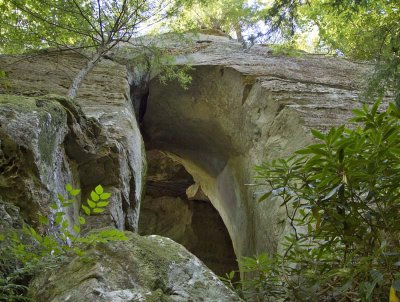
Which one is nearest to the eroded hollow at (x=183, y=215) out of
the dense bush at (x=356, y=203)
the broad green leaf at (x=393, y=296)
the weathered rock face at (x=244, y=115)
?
the weathered rock face at (x=244, y=115)

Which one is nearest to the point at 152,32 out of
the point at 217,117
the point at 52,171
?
the point at 217,117

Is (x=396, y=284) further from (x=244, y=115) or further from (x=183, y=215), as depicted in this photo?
(x=183, y=215)

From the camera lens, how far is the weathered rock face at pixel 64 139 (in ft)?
8.65

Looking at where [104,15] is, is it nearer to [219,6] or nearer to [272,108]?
[272,108]

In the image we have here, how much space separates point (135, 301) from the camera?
66.7 inches

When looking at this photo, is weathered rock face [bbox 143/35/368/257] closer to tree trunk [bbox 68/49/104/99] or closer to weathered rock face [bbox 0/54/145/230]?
weathered rock face [bbox 0/54/145/230]

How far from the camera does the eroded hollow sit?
11.9 m

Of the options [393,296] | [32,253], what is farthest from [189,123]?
[393,296]

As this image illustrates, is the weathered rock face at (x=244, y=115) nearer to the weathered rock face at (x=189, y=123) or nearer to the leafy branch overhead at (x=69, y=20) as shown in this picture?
the weathered rock face at (x=189, y=123)

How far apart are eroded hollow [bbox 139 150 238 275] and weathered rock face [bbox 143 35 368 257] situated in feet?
9.74

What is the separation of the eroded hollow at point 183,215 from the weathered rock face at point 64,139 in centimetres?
559

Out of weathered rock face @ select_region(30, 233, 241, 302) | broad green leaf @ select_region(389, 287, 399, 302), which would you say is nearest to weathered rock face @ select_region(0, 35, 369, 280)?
weathered rock face @ select_region(30, 233, 241, 302)

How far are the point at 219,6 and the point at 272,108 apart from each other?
656 centimetres

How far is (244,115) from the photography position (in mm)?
6633
